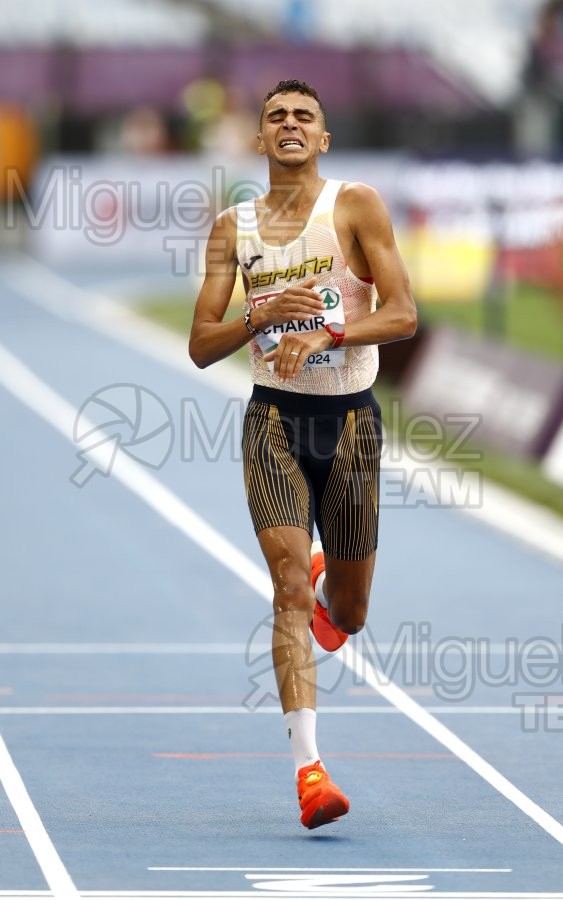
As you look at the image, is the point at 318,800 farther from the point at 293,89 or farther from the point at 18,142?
the point at 18,142

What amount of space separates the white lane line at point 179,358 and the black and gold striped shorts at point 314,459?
559cm

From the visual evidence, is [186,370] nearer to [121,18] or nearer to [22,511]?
[22,511]

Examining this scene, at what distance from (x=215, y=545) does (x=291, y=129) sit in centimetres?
616

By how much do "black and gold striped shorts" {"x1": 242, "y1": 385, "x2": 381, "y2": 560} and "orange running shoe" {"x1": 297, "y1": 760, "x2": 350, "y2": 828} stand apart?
2.99 ft

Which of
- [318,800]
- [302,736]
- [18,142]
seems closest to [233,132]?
[18,142]

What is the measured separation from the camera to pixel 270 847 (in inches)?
246

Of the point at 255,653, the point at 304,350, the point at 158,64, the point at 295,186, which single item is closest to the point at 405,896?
the point at 304,350

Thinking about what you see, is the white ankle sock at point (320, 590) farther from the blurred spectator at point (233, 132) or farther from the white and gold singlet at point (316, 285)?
the blurred spectator at point (233, 132)

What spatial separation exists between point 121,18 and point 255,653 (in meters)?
32.4

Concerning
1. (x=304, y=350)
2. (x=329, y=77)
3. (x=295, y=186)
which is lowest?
(x=304, y=350)

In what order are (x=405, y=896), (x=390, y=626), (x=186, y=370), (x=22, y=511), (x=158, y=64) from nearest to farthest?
(x=405, y=896) < (x=390, y=626) < (x=22, y=511) < (x=186, y=370) < (x=158, y=64)

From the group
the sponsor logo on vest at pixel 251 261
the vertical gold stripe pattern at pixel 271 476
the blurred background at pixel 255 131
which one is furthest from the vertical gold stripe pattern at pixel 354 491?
the blurred background at pixel 255 131

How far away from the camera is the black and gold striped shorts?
6.80m

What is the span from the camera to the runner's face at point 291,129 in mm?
6719
